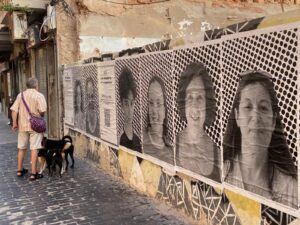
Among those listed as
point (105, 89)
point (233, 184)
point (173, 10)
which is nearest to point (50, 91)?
point (173, 10)

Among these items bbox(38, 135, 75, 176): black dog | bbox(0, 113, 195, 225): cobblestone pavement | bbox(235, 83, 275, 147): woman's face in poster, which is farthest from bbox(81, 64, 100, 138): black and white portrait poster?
bbox(235, 83, 275, 147): woman's face in poster

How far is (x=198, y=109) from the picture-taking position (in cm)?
467

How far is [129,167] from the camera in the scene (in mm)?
6875

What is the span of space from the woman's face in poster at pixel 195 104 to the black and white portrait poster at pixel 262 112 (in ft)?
1.41

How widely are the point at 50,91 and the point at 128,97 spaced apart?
24.7ft

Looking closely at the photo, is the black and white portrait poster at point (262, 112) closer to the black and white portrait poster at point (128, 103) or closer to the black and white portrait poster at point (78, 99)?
the black and white portrait poster at point (128, 103)

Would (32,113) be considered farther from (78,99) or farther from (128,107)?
(128,107)

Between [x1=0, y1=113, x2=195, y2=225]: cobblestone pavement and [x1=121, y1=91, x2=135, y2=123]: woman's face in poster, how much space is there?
116 centimetres

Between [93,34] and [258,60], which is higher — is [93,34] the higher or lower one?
the higher one

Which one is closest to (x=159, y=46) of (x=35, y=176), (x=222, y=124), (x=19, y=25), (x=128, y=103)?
(x=128, y=103)

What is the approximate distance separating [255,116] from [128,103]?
3240 mm

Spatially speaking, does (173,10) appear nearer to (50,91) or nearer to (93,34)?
(93,34)

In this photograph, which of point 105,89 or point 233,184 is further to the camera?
point 105,89

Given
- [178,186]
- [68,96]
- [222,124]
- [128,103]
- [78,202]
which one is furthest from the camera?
[68,96]
